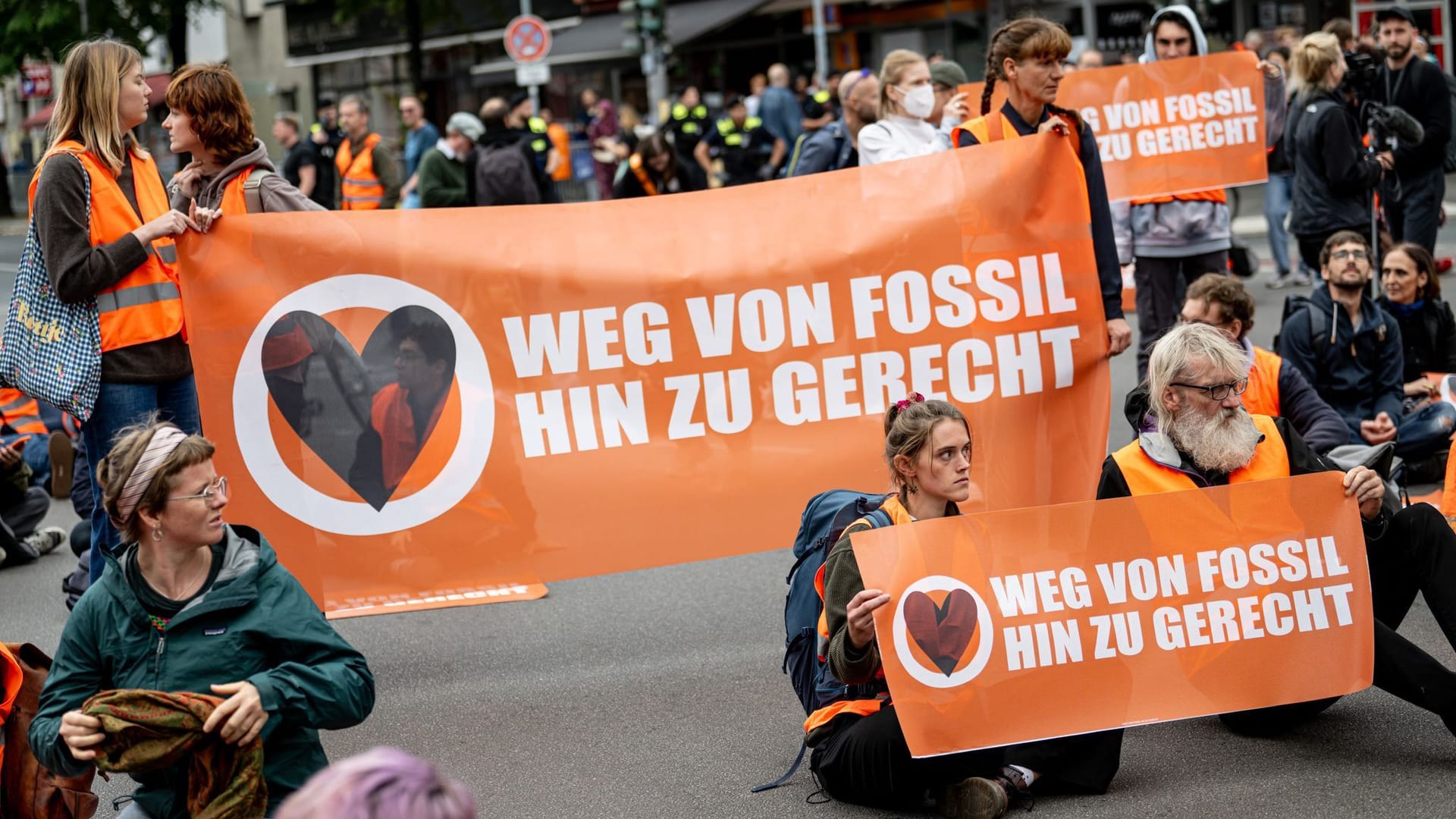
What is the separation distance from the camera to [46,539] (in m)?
7.89

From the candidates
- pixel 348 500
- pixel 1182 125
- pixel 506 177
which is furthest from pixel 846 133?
pixel 506 177

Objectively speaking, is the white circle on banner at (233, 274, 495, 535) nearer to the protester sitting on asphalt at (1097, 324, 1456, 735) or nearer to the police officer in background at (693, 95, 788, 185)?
the protester sitting on asphalt at (1097, 324, 1456, 735)

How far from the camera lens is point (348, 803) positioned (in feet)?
5.90

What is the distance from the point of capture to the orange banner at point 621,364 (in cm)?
508

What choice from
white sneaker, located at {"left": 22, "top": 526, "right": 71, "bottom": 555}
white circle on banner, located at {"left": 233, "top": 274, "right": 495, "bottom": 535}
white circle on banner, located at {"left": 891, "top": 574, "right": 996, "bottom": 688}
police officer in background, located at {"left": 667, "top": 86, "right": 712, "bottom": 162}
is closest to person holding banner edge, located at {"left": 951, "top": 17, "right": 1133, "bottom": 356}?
white circle on banner, located at {"left": 891, "top": 574, "right": 996, "bottom": 688}

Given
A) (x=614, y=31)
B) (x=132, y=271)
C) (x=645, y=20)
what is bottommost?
(x=132, y=271)

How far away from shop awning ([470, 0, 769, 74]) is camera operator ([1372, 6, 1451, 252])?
20988 mm

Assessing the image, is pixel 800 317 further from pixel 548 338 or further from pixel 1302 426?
pixel 1302 426

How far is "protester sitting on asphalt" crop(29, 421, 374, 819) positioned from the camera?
11.1 ft

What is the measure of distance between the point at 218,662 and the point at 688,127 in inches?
681

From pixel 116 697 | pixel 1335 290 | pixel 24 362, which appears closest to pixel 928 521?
pixel 116 697

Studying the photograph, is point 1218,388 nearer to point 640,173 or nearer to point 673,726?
point 673,726

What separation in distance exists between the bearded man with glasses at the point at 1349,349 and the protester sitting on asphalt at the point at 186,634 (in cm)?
476

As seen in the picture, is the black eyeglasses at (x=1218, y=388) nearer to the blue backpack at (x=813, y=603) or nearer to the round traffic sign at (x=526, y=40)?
the blue backpack at (x=813, y=603)
